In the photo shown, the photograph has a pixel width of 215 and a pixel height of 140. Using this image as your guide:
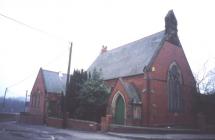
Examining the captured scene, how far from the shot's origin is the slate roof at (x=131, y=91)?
26133 millimetres

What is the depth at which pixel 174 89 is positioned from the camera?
98.5 ft

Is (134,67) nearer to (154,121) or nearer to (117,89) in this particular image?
(117,89)

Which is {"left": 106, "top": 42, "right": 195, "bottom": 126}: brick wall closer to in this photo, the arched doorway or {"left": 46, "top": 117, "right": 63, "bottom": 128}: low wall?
the arched doorway

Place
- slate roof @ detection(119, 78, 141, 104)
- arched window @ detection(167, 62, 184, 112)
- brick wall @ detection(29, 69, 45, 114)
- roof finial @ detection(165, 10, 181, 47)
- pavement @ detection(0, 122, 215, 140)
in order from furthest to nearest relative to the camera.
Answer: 1. brick wall @ detection(29, 69, 45, 114)
2. roof finial @ detection(165, 10, 181, 47)
3. arched window @ detection(167, 62, 184, 112)
4. slate roof @ detection(119, 78, 141, 104)
5. pavement @ detection(0, 122, 215, 140)

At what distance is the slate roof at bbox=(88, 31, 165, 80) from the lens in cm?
2948

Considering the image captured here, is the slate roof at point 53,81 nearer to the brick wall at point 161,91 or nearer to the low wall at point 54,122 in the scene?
the low wall at point 54,122

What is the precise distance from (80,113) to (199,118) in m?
13.5

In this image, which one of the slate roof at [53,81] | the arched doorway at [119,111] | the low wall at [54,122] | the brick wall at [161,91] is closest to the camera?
the brick wall at [161,91]

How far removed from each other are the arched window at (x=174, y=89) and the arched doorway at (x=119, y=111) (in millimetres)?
5846

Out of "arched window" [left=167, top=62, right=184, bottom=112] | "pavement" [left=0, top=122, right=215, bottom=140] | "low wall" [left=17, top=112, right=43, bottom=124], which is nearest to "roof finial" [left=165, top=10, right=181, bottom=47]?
"arched window" [left=167, top=62, right=184, bottom=112]

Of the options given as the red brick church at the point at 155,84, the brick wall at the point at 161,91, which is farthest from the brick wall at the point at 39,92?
the brick wall at the point at 161,91

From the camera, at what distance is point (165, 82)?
2870cm

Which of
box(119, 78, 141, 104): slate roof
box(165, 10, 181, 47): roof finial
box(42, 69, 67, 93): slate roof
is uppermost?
box(165, 10, 181, 47): roof finial

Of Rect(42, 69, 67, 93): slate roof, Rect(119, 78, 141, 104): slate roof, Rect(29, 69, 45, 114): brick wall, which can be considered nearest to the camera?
Rect(119, 78, 141, 104): slate roof
